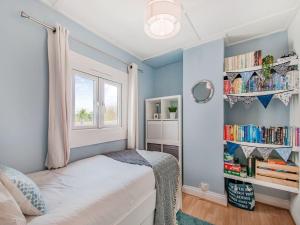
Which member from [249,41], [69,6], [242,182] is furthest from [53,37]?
[242,182]

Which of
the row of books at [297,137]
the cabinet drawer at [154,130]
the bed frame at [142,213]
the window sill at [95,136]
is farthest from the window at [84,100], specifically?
the row of books at [297,137]

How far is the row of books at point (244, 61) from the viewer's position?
1.99 m

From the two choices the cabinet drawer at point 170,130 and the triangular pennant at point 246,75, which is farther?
the cabinet drawer at point 170,130

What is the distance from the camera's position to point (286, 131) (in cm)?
177

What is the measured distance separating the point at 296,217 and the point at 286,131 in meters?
0.96

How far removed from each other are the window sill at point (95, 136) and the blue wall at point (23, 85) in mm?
339

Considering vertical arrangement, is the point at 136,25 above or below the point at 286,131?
above

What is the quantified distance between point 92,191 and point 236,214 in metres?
1.85

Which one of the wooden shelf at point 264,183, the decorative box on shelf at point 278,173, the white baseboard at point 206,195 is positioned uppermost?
the decorative box on shelf at point 278,173

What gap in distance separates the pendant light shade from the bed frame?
4.98ft

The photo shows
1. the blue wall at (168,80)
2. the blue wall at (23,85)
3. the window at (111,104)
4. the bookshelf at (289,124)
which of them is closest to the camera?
the blue wall at (23,85)

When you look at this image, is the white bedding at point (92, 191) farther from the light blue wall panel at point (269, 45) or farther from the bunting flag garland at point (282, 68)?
the light blue wall panel at point (269, 45)

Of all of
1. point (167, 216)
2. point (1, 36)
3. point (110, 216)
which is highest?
point (1, 36)

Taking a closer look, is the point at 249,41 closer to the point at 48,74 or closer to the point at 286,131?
the point at 286,131
